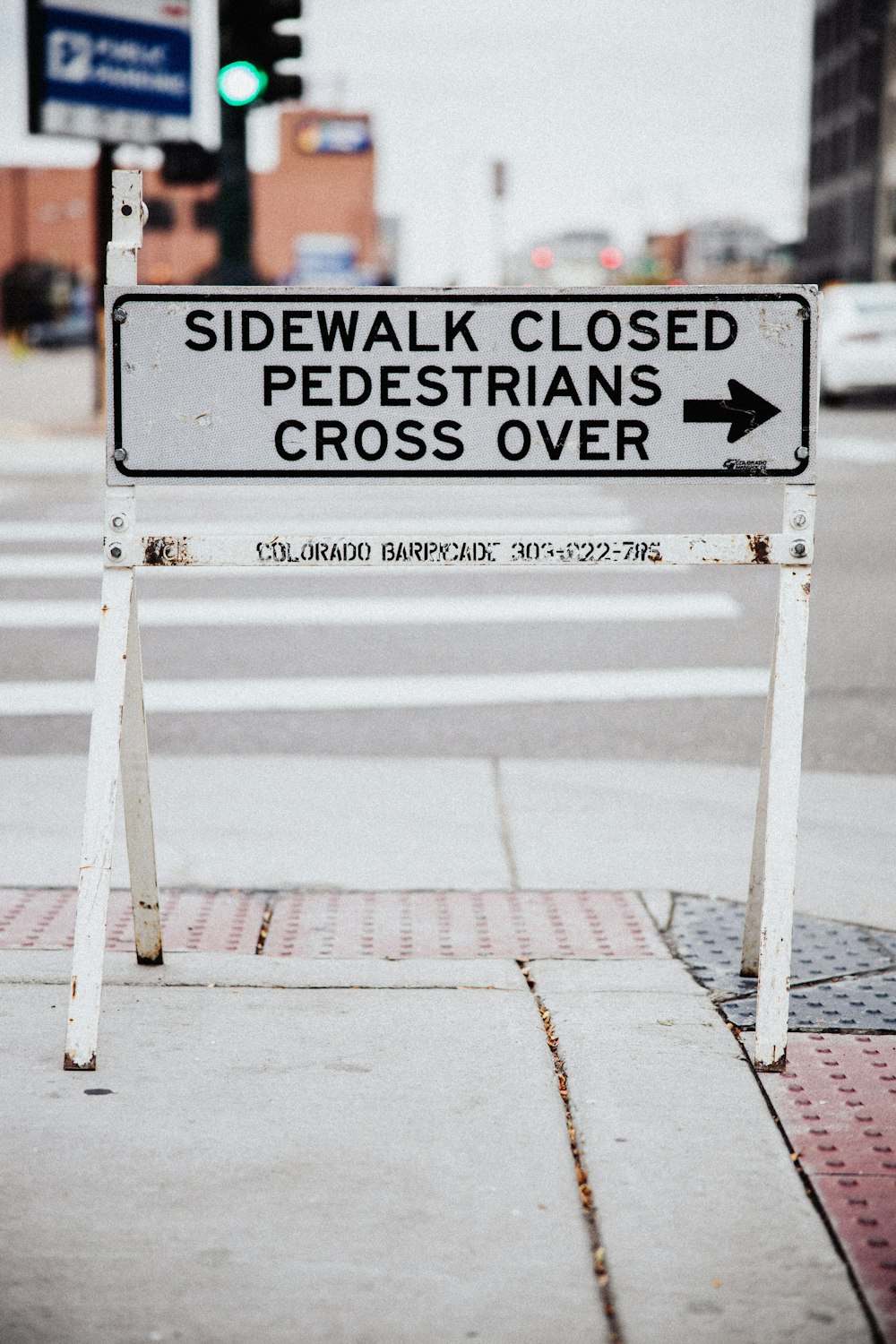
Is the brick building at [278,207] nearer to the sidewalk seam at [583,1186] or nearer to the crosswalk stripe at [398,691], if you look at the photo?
the crosswalk stripe at [398,691]

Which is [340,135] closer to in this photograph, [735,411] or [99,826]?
[735,411]

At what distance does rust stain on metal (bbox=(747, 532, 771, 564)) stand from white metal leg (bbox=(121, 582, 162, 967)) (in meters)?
1.40

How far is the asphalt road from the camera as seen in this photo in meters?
6.52

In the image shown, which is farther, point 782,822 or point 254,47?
point 254,47

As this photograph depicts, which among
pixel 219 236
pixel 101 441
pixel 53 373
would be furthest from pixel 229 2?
pixel 53 373

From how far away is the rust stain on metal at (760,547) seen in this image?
10.7 ft

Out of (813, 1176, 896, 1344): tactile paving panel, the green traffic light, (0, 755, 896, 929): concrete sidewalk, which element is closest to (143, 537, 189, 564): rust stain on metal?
(0, 755, 896, 929): concrete sidewalk

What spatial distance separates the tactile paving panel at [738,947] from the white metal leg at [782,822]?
0.47 metres

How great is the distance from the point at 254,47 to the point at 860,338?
11.4 meters

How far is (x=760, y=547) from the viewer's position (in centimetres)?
328

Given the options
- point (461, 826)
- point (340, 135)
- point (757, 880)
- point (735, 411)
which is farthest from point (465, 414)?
point (340, 135)

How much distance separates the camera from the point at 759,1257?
2523 mm

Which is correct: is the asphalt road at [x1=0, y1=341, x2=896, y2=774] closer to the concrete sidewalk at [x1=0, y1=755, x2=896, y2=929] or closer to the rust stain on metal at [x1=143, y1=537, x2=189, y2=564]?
the concrete sidewalk at [x1=0, y1=755, x2=896, y2=929]

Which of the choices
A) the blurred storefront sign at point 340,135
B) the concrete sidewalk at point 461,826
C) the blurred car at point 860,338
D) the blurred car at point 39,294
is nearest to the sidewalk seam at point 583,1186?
the concrete sidewalk at point 461,826
